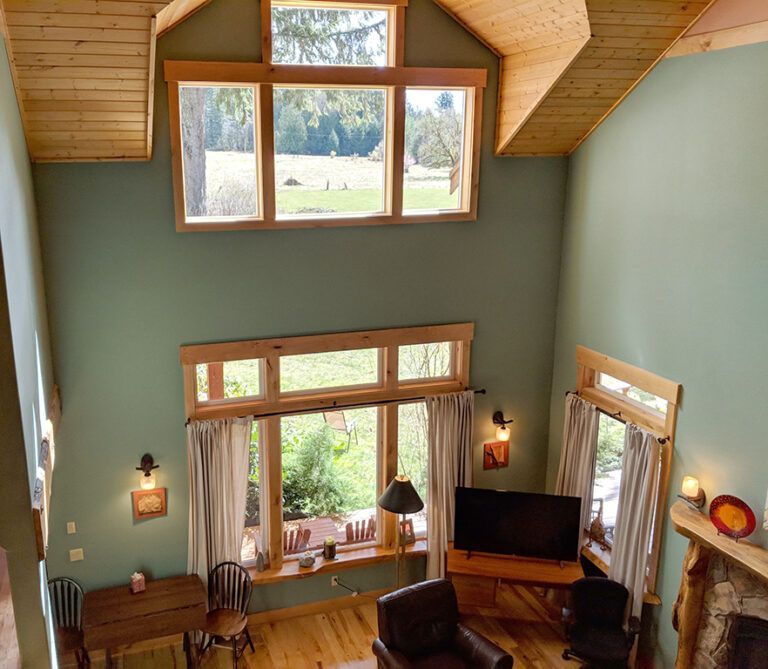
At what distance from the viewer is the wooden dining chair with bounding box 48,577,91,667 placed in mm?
6180

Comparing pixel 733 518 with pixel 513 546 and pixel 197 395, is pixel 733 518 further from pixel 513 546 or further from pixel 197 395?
pixel 197 395

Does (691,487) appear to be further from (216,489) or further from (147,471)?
(147,471)

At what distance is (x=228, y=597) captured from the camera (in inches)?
265

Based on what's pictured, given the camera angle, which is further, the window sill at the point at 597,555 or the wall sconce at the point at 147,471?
the window sill at the point at 597,555

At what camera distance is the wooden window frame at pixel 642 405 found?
237 inches

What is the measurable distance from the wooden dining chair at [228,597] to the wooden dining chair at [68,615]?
1044 mm

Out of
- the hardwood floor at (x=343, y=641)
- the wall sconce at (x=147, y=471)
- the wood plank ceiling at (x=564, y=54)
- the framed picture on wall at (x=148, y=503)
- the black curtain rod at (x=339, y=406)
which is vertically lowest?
the hardwood floor at (x=343, y=641)

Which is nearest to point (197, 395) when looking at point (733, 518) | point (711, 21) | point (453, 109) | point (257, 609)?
point (257, 609)

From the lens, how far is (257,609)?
23.3 feet

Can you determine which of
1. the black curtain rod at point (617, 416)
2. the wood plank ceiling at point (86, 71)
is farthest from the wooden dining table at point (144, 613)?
the black curtain rod at point (617, 416)

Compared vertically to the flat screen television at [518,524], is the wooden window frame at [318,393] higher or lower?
higher

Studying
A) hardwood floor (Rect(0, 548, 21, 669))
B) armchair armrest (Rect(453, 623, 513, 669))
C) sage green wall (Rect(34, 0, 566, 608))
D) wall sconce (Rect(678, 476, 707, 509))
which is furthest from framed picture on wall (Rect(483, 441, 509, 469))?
hardwood floor (Rect(0, 548, 21, 669))

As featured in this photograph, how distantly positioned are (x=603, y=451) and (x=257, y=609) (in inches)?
144

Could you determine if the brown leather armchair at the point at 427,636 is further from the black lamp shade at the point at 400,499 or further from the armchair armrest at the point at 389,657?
the black lamp shade at the point at 400,499
